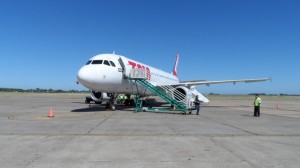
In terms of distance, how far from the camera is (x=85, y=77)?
18.0 metres

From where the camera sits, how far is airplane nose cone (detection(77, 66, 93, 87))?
18062 millimetres

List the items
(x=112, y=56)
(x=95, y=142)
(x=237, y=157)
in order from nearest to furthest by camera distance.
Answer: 1. (x=237, y=157)
2. (x=95, y=142)
3. (x=112, y=56)

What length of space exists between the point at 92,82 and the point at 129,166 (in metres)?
13.1

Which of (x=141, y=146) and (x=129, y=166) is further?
(x=141, y=146)

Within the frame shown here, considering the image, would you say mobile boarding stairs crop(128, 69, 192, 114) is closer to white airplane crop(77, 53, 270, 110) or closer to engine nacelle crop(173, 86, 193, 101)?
engine nacelle crop(173, 86, 193, 101)

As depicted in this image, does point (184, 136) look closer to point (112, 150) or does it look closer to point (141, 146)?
point (141, 146)

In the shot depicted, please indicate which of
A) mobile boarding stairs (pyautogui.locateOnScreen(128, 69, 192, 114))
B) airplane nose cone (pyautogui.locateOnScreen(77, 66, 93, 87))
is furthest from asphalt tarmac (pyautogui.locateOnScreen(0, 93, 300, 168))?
mobile boarding stairs (pyautogui.locateOnScreen(128, 69, 192, 114))

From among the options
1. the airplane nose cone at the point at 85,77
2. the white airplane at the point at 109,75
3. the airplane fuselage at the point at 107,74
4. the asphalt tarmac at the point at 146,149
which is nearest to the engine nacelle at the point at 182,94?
the white airplane at the point at 109,75

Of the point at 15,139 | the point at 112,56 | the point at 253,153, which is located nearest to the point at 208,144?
the point at 253,153

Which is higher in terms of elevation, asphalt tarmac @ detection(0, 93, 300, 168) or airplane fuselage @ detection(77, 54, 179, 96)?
airplane fuselage @ detection(77, 54, 179, 96)

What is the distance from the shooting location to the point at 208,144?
8.22 meters

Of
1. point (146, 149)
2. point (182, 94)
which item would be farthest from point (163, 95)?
point (146, 149)

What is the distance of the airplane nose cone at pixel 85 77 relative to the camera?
1806 centimetres

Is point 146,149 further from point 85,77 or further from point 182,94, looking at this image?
point 182,94
